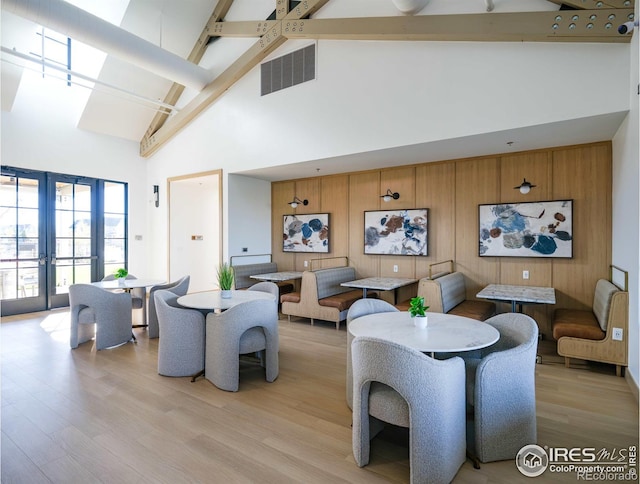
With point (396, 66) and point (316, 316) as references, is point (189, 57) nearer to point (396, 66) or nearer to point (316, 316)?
point (396, 66)

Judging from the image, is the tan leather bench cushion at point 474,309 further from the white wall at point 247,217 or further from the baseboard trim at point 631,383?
the white wall at point 247,217

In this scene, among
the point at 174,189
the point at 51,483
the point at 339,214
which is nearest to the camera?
the point at 51,483

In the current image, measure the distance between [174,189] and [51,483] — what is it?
21.4ft

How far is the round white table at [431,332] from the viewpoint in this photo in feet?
7.06

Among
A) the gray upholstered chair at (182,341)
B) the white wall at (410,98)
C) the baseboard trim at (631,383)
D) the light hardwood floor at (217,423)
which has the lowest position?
the light hardwood floor at (217,423)

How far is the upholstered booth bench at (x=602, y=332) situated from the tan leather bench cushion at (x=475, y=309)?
0.81 metres

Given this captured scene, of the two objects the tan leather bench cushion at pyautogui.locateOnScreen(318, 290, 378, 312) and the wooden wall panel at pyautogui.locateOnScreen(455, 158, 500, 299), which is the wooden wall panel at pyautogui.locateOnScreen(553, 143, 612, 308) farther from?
the tan leather bench cushion at pyautogui.locateOnScreen(318, 290, 378, 312)

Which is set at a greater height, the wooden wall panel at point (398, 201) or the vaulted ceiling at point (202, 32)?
the vaulted ceiling at point (202, 32)

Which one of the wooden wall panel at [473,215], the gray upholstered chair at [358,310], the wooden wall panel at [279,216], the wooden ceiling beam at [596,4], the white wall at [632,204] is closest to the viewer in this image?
the gray upholstered chair at [358,310]

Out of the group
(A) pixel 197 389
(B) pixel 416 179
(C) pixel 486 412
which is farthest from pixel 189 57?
(C) pixel 486 412

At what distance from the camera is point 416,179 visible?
5.79 m

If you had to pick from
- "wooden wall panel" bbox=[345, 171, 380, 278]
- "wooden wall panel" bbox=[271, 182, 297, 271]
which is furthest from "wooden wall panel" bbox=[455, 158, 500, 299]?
"wooden wall panel" bbox=[271, 182, 297, 271]

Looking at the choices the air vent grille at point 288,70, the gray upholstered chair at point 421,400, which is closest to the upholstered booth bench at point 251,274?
the air vent grille at point 288,70

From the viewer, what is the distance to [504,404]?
2.12 metres
